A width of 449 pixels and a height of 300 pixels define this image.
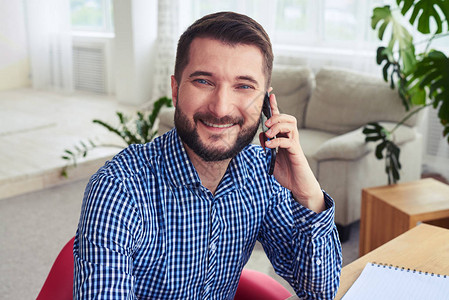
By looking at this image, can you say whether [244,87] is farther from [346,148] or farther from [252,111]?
[346,148]

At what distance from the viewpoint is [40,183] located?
4004mm

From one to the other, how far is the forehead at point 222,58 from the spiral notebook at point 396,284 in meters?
0.50

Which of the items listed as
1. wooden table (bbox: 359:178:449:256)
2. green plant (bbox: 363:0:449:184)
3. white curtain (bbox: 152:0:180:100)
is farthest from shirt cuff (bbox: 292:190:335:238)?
white curtain (bbox: 152:0:180:100)

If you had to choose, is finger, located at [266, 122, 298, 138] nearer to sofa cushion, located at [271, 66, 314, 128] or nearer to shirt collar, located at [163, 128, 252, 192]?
shirt collar, located at [163, 128, 252, 192]

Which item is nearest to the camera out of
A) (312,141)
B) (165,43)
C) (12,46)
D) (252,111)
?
(252,111)

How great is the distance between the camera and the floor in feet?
9.39

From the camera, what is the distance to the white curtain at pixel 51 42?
691cm

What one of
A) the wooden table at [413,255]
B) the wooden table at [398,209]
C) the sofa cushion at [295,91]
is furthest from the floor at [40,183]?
the wooden table at [413,255]

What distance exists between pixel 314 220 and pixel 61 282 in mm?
611

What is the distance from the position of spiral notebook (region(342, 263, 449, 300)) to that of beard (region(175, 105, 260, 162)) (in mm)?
393

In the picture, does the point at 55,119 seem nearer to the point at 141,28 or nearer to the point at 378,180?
the point at 141,28

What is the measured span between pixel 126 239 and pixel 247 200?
0.34 meters

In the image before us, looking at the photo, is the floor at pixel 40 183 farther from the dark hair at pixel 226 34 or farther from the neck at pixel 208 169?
the dark hair at pixel 226 34

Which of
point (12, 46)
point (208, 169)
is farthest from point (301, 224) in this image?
point (12, 46)
